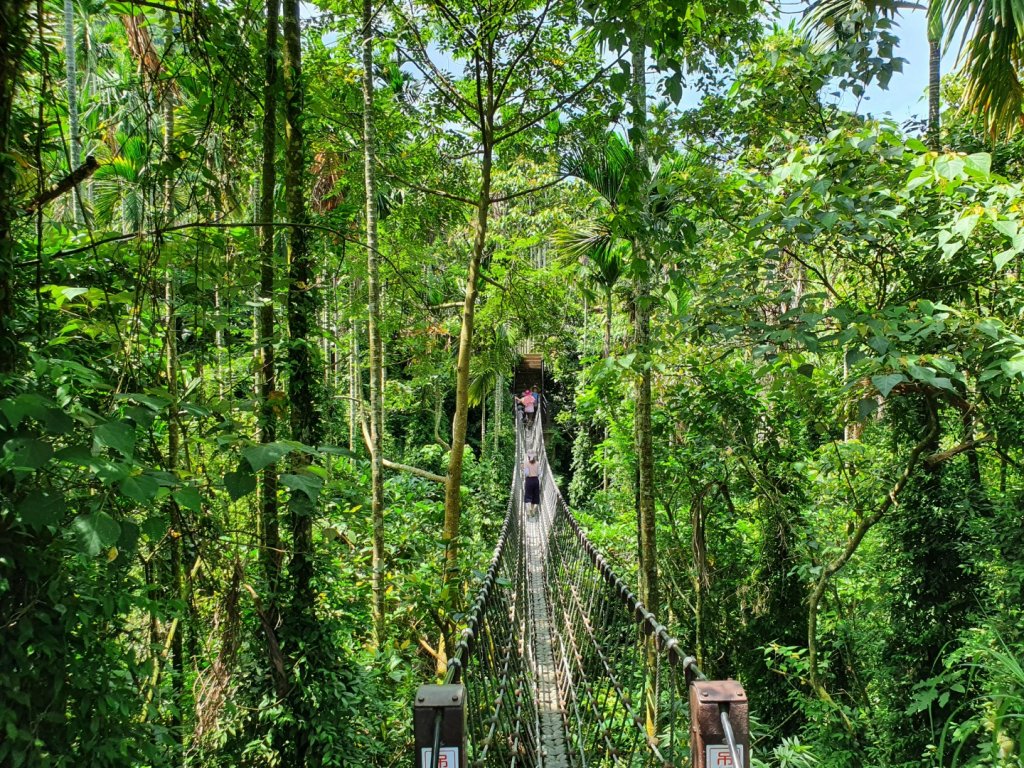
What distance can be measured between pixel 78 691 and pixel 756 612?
3.08 m

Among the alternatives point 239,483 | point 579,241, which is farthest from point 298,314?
point 579,241

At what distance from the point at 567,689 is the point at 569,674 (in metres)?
0.11

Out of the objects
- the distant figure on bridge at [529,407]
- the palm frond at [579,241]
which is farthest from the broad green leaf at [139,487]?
the distant figure on bridge at [529,407]

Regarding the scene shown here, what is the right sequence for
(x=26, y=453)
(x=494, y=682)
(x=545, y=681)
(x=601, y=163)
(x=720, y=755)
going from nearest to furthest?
(x=26, y=453), (x=720, y=755), (x=494, y=682), (x=545, y=681), (x=601, y=163)

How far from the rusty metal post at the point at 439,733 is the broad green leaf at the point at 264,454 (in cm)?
43

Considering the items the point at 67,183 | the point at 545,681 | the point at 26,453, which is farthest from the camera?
the point at 545,681

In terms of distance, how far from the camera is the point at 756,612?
308 cm

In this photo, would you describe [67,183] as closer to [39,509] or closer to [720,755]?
[39,509]

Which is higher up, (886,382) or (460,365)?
(460,365)

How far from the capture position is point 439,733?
0.85 meters

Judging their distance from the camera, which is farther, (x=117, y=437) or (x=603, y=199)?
(x=603, y=199)

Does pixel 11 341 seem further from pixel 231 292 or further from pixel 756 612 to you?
pixel 756 612

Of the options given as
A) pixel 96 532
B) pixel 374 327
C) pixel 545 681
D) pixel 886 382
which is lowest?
pixel 545 681

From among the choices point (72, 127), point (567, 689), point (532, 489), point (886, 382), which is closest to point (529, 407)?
point (532, 489)
